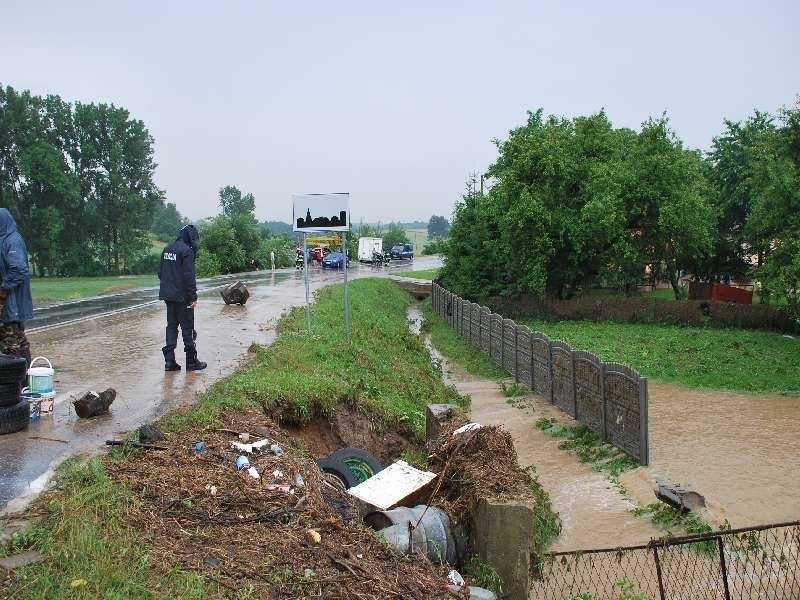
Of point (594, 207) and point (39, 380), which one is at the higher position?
point (594, 207)

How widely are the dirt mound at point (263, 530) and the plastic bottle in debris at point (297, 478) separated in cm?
5

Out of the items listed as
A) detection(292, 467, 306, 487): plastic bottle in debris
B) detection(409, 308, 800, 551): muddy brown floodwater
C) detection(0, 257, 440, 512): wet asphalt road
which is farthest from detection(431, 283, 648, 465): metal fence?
detection(292, 467, 306, 487): plastic bottle in debris

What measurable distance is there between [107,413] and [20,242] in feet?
7.30

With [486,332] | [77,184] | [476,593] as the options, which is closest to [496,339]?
[486,332]

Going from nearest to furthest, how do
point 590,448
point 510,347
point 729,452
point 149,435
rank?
1. point 149,435
2. point 729,452
3. point 590,448
4. point 510,347

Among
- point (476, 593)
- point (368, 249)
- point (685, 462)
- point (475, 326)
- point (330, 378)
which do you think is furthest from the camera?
point (368, 249)

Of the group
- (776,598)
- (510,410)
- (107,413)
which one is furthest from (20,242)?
(510,410)

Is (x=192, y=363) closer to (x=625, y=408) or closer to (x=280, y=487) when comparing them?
(x=280, y=487)

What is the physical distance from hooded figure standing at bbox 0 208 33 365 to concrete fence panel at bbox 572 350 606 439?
9273 millimetres

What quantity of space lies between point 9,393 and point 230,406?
227 centimetres

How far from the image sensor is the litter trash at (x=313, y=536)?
5199mm

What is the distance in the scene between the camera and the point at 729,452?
479 inches

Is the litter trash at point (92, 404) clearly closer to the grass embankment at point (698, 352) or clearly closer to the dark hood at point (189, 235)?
the dark hood at point (189, 235)

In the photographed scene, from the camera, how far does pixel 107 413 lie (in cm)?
841
